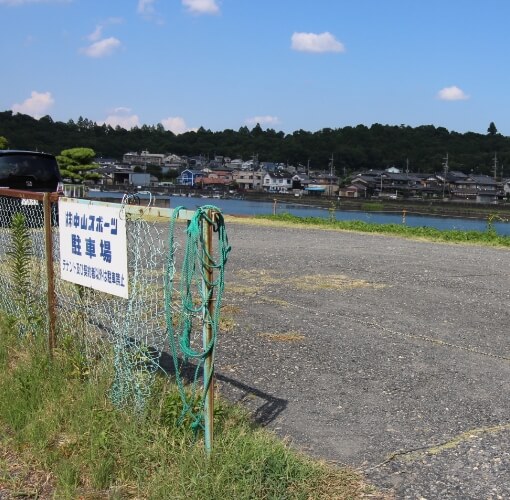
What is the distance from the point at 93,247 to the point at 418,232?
13075 mm

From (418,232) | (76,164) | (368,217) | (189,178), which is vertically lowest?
(368,217)

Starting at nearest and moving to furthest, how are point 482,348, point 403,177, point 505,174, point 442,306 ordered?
point 482,348 < point 442,306 < point 403,177 < point 505,174

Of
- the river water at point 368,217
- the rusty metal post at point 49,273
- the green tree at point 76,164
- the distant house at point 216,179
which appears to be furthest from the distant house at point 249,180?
the rusty metal post at point 49,273

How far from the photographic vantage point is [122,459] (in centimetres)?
274

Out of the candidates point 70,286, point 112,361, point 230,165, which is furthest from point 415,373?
point 230,165

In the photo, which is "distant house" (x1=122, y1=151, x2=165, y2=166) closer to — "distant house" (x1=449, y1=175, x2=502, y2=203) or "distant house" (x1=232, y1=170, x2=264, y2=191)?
"distant house" (x1=232, y1=170, x2=264, y2=191)

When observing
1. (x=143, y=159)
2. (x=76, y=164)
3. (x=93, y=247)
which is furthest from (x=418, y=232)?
(x=143, y=159)

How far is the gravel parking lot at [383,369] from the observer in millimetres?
2838

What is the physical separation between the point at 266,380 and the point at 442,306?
307 centimetres

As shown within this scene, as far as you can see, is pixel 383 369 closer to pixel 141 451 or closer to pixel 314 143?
pixel 141 451

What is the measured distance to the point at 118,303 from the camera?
12.3 ft

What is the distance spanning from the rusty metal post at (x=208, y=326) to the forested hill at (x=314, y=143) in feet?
286

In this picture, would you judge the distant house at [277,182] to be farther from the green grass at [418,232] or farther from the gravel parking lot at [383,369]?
the gravel parking lot at [383,369]

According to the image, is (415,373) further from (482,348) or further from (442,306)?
(442,306)
